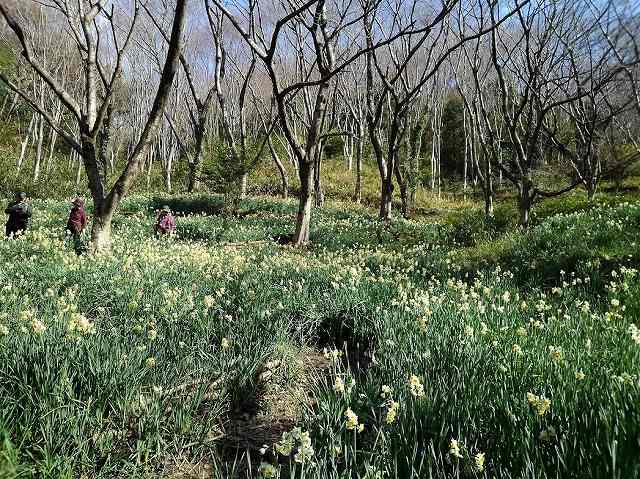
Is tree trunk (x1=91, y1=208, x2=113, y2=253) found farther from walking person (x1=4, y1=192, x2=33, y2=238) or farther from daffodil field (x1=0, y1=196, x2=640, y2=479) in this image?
walking person (x1=4, y1=192, x2=33, y2=238)

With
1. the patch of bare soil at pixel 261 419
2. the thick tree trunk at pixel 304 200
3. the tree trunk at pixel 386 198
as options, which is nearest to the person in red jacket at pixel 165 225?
the thick tree trunk at pixel 304 200

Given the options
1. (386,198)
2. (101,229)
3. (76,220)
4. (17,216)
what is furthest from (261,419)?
(386,198)

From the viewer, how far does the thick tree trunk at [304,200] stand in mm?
10578

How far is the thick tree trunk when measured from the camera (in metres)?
10.6

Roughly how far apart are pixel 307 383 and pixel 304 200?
7.69m

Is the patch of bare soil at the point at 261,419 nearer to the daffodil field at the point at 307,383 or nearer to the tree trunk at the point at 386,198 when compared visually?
the daffodil field at the point at 307,383

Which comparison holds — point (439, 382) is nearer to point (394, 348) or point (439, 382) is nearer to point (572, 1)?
point (394, 348)

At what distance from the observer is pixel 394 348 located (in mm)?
3072

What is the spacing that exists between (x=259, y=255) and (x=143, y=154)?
252 cm

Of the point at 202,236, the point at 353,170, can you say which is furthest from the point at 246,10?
the point at 353,170

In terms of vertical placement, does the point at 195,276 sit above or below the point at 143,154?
below

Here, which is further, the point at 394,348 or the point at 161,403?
the point at 394,348

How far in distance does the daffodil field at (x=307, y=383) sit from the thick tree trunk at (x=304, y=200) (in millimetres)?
5487

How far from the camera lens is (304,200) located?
10.8m
